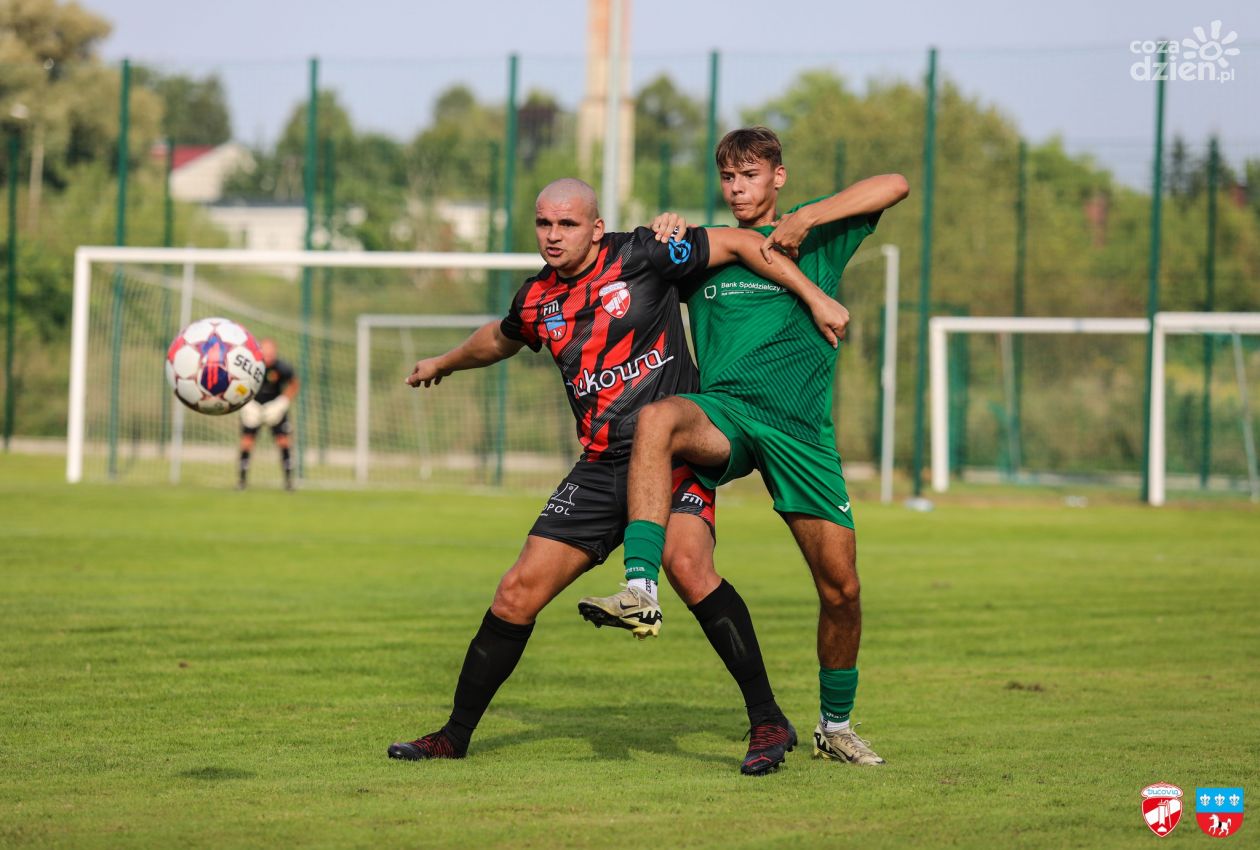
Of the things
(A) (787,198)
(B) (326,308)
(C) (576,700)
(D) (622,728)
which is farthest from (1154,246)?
(D) (622,728)

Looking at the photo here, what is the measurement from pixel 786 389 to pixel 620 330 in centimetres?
68

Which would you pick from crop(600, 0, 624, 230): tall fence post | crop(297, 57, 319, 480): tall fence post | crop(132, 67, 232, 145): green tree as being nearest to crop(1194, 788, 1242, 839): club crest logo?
crop(600, 0, 624, 230): tall fence post

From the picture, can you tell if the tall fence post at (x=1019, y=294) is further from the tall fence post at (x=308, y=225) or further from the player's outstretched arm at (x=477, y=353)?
the player's outstretched arm at (x=477, y=353)

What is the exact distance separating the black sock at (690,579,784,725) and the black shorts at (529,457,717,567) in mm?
281

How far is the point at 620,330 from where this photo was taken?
5.96m

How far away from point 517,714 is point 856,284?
79.9 feet

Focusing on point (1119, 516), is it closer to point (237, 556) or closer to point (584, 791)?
point (237, 556)

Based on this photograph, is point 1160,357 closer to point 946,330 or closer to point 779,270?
point 946,330

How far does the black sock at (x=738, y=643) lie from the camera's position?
19.4 feet

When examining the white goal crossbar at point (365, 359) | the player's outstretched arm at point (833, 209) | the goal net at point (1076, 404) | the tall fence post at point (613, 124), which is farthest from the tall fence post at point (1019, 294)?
the player's outstretched arm at point (833, 209)

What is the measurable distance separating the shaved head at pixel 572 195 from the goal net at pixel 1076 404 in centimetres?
2097

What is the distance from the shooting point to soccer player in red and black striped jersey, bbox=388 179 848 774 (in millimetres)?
5871

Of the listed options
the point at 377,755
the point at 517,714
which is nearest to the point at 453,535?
the point at 517,714

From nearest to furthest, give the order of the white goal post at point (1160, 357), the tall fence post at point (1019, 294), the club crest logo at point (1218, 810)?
the club crest logo at point (1218, 810), the white goal post at point (1160, 357), the tall fence post at point (1019, 294)
